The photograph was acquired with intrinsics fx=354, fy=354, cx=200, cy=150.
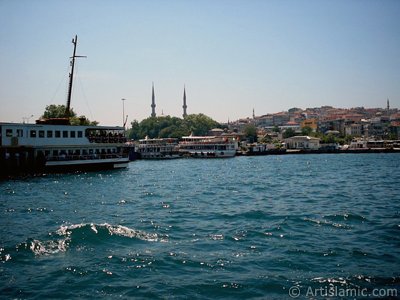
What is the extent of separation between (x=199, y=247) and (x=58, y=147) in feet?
95.0

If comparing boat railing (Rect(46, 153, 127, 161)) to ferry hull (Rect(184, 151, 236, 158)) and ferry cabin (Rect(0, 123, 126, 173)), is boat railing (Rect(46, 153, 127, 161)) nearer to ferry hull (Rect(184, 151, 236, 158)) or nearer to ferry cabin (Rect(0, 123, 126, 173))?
ferry cabin (Rect(0, 123, 126, 173))

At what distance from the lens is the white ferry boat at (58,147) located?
108ft

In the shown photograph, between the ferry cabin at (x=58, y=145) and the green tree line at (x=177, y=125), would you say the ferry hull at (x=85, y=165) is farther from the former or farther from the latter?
the green tree line at (x=177, y=125)

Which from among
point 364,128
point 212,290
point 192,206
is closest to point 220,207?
point 192,206

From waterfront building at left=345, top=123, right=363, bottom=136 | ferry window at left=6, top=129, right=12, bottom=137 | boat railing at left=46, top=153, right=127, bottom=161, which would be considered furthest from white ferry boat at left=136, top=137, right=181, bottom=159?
waterfront building at left=345, top=123, right=363, bottom=136

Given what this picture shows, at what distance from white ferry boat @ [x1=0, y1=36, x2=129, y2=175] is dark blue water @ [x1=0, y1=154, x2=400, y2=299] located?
1356cm

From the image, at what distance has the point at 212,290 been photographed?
26.6ft

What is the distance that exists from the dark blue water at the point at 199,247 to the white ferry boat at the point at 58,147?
44.5 ft

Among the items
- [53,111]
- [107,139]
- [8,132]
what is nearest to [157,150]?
[53,111]

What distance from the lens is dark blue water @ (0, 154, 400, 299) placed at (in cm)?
830

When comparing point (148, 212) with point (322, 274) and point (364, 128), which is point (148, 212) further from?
point (364, 128)

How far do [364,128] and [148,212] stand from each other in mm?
128576

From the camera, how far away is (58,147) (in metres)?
36.1

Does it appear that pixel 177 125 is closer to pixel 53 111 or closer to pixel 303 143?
pixel 303 143
